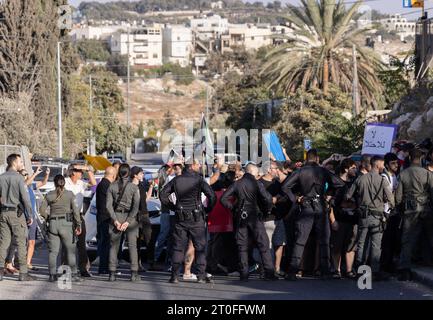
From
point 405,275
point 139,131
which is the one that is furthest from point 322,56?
point 139,131

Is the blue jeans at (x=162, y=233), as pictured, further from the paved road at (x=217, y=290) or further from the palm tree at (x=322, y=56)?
the palm tree at (x=322, y=56)

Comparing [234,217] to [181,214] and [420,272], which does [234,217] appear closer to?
[181,214]

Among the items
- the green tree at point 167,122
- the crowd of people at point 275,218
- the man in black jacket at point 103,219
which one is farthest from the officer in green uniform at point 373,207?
the green tree at point 167,122

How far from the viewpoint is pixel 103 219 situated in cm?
1653

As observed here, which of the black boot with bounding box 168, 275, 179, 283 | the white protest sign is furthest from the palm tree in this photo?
the black boot with bounding box 168, 275, 179, 283

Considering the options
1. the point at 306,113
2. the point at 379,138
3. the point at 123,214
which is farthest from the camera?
the point at 306,113

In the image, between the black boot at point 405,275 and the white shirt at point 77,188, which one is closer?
the black boot at point 405,275

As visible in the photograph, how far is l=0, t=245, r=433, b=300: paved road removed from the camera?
45.8 ft

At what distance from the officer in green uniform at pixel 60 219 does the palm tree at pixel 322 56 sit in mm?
33274

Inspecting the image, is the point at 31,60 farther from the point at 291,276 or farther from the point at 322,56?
the point at 291,276

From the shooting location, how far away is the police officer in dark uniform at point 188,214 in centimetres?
1583

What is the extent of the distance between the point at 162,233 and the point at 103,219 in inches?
75.1
